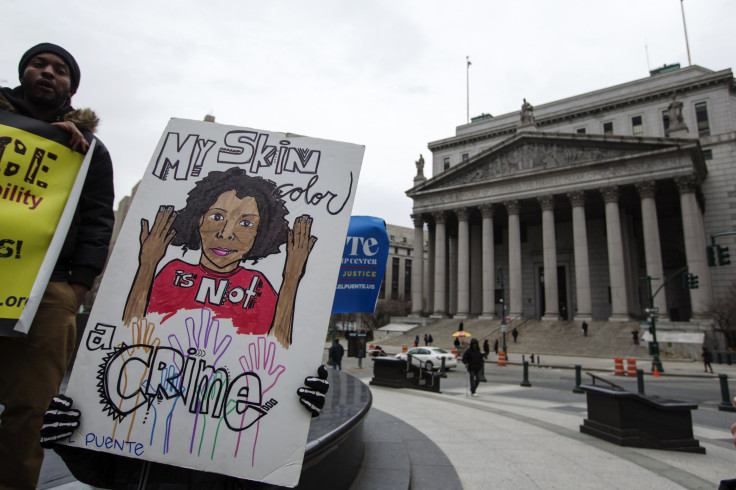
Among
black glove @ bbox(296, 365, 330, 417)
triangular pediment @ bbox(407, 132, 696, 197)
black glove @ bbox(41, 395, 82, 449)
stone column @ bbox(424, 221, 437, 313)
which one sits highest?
triangular pediment @ bbox(407, 132, 696, 197)

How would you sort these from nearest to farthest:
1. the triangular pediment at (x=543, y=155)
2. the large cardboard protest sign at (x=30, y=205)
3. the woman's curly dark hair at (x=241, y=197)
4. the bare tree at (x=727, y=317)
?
1. the large cardboard protest sign at (x=30, y=205)
2. the woman's curly dark hair at (x=241, y=197)
3. the bare tree at (x=727, y=317)
4. the triangular pediment at (x=543, y=155)

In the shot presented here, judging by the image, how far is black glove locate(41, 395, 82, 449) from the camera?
1834 mm

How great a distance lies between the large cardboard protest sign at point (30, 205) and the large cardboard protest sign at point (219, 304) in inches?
15.0

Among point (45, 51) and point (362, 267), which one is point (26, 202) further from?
point (362, 267)

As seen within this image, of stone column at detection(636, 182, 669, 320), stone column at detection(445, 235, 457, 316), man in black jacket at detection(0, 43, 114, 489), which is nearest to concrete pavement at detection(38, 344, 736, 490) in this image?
man in black jacket at detection(0, 43, 114, 489)

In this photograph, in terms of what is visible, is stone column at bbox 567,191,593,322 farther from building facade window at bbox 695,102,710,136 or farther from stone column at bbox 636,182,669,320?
building facade window at bbox 695,102,710,136

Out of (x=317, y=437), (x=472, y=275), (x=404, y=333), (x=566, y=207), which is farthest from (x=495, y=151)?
(x=317, y=437)

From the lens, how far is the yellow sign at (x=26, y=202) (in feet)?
7.14

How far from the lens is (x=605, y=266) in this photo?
4466 cm

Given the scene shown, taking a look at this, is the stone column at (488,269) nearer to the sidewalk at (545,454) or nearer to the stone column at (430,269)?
the stone column at (430,269)

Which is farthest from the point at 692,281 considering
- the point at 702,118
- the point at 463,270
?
the point at 702,118

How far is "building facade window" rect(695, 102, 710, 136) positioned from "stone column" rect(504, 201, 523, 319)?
22.6m

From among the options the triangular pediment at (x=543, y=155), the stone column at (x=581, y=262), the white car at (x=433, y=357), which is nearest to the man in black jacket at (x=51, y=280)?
the white car at (x=433, y=357)

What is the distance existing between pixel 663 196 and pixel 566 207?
334 inches
